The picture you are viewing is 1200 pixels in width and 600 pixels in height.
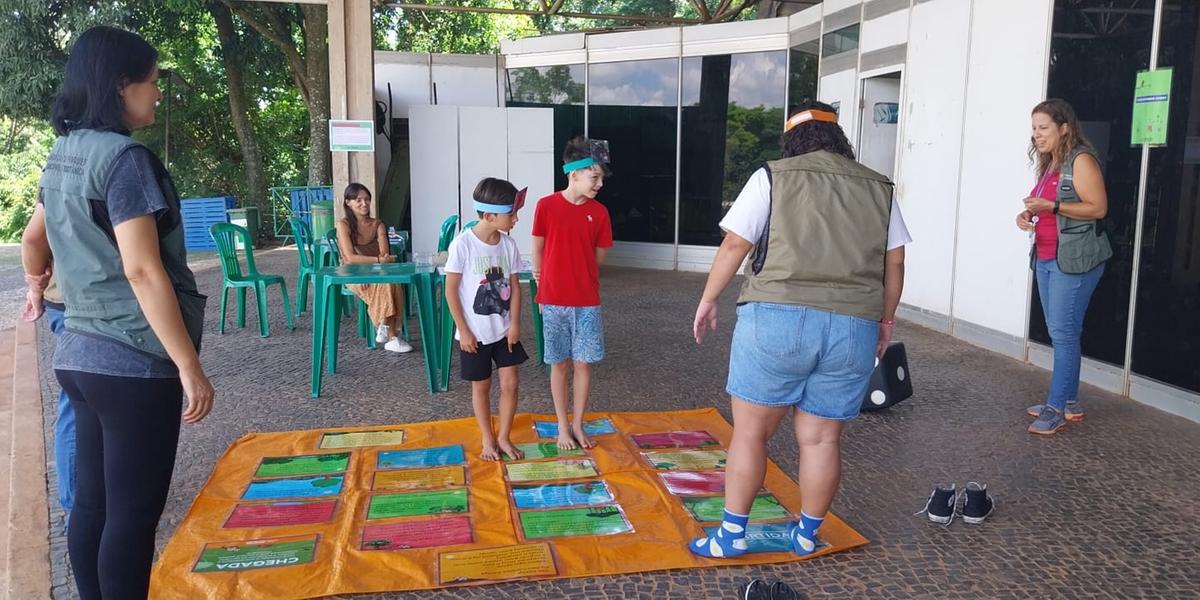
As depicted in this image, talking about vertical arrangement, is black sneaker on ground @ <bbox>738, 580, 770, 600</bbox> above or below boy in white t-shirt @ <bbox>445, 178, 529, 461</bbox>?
below

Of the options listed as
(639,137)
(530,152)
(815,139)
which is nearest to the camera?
(815,139)

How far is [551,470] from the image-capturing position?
4.07m

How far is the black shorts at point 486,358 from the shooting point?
13.5ft

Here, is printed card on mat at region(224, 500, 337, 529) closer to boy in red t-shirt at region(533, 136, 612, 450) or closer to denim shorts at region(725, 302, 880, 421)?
boy in red t-shirt at region(533, 136, 612, 450)

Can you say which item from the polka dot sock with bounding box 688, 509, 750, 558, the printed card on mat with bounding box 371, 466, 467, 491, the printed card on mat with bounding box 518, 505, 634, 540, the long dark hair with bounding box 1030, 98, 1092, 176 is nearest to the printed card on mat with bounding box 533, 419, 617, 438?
the printed card on mat with bounding box 371, 466, 467, 491

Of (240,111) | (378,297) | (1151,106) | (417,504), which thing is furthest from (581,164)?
(240,111)

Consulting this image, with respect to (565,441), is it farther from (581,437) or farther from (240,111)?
(240,111)

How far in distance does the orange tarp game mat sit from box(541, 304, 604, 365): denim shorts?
500 millimetres

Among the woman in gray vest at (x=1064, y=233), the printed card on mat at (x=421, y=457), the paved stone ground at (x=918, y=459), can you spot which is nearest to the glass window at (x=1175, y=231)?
the paved stone ground at (x=918, y=459)

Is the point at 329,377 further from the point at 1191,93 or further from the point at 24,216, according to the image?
the point at 24,216

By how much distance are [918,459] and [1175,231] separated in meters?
2.34

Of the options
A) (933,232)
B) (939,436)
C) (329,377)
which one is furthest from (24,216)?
(939,436)

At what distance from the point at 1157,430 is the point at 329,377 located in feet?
16.3

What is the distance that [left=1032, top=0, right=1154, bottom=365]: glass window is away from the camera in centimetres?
551
